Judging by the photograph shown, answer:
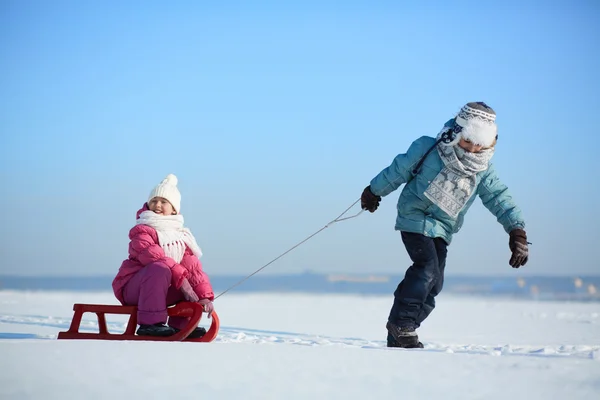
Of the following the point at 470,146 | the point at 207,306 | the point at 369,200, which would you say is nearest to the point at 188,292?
the point at 207,306

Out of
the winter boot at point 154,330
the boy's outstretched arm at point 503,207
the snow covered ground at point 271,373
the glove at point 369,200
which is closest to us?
the snow covered ground at point 271,373

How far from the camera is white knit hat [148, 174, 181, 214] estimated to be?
15.1ft

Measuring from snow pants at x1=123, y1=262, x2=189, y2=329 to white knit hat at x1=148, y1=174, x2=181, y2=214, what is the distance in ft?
1.88

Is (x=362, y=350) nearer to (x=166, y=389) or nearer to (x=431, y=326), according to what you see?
(x=166, y=389)

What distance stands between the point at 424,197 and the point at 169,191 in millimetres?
1665

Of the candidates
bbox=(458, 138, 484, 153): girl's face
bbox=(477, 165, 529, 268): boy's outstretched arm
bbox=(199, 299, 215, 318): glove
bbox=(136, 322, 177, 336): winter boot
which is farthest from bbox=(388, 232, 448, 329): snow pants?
bbox=(136, 322, 177, 336): winter boot

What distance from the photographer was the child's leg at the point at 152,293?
13.5 ft

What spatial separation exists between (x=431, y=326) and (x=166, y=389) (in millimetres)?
5802

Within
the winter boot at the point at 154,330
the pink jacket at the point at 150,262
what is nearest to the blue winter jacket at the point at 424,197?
the pink jacket at the point at 150,262

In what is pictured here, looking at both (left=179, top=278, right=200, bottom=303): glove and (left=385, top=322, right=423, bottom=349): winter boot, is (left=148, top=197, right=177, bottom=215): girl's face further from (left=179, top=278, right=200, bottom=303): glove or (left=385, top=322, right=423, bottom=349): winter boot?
(left=385, top=322, right=423, bottom=349): winter boot

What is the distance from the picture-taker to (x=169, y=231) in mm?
4457

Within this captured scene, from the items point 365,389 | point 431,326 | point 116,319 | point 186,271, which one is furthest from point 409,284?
point 116,319

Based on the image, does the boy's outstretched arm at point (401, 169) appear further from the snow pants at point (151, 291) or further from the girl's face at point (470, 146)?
the snow pants at point (151, 291)

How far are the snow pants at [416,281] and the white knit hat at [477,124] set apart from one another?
71cm
